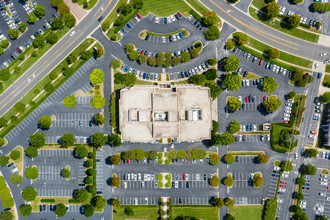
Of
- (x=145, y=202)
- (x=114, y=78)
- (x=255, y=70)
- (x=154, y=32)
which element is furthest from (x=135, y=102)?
(x=255, y=70)

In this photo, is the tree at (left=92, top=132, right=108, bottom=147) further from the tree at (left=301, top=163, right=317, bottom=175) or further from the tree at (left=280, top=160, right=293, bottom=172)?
the tree at (left=301, top=163, right=317, bottom=175)

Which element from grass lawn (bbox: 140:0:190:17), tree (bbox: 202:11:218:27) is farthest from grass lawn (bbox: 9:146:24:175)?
tree (bbox: 202:11:218:27)

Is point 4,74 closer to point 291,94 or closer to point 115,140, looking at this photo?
point 115,140

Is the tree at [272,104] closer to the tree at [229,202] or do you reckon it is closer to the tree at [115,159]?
the tree at [229,202]

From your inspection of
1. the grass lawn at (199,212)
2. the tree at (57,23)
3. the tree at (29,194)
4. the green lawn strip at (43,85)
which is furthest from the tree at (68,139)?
the grass lawn at (199,212)

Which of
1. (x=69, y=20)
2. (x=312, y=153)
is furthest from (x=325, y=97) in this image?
(x=69, y=20)

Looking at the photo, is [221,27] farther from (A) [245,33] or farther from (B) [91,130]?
(B) [91,130]
